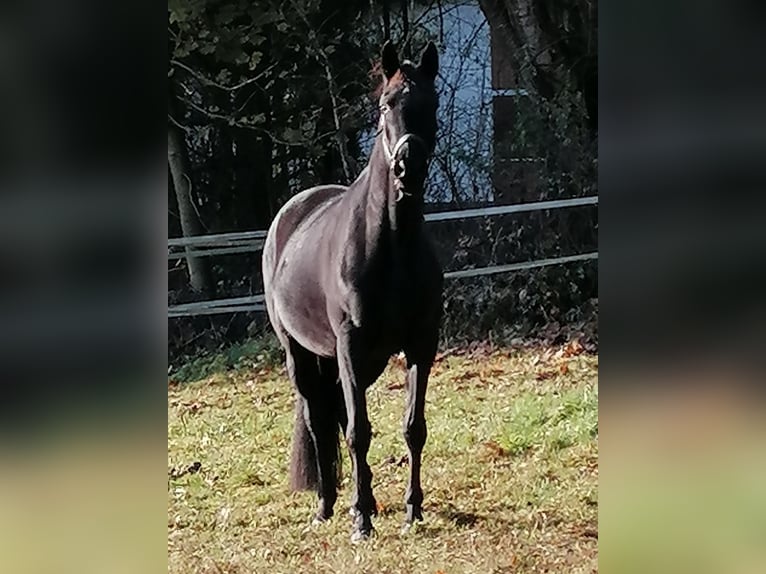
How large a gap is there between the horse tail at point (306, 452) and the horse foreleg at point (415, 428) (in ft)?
0.55

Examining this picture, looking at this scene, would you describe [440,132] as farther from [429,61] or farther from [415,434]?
[415,434]

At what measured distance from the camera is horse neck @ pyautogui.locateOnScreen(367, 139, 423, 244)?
5.83 feet

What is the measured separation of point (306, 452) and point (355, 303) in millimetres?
357

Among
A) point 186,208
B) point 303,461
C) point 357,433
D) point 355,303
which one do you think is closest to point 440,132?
point 355,303

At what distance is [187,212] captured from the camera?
5.90 feet

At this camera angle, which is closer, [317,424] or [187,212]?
[187,212]

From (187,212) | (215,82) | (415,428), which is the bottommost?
(415,428)

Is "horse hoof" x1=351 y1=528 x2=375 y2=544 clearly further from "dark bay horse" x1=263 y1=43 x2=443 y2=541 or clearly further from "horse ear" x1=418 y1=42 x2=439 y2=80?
"horse ear" x1=418 y1=42 x2=439 y2=80

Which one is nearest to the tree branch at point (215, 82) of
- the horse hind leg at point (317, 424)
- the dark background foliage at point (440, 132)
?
the dark background foliage at point (440, 132)

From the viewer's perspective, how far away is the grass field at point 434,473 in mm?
1792

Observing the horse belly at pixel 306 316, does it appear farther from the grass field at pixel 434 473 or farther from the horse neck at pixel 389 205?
the horse neck at pixel 389 205

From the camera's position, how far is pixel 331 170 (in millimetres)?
1864
